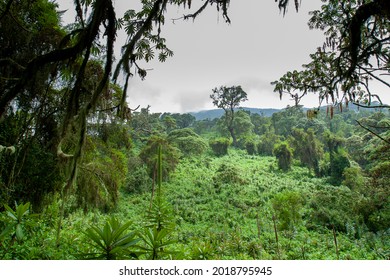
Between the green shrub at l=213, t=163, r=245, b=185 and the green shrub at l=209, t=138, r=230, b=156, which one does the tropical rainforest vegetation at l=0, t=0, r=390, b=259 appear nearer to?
the green shrub at l=213, t=163, r=245, b=185

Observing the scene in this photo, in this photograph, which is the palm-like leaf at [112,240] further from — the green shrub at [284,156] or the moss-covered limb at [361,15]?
the green shrub at [284,156]

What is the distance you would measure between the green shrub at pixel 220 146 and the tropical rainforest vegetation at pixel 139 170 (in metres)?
6.10

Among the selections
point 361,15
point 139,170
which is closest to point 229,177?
point 139,170

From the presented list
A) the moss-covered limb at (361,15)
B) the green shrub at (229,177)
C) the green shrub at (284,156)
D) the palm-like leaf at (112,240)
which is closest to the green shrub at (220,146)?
the green shrub at (284,156)

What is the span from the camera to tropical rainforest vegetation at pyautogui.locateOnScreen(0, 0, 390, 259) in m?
2.29

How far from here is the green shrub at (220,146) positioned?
101ft

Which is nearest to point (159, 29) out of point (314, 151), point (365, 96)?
point (365, 96)

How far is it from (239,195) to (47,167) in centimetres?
1340

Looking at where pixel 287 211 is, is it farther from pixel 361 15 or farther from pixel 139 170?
pixel 361 15

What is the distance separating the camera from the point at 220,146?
31.0m

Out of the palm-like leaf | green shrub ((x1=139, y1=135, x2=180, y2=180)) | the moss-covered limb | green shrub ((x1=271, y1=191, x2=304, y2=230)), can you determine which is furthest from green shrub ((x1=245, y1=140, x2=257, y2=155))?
the palm-like leaf

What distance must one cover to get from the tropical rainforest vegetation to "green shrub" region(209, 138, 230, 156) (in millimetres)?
6101

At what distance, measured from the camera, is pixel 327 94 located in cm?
435
